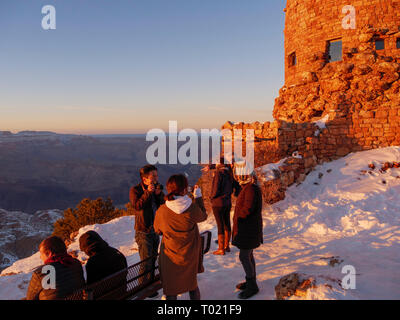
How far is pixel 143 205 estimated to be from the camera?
4004 mm

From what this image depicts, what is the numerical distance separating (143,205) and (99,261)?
108 cm

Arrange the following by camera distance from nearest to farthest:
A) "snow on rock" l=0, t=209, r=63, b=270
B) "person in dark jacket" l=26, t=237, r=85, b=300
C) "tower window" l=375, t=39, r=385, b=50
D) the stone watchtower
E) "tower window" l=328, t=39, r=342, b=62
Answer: "person in dark jacket" l=26, t=237, r=85, b=300, the stone watchtower, "tower window" l=375, t=39, r=385, b=50, "tower window" l=328, t=39, r=342, b=62, "snow on rock" l=0, t=209, r=63, b=270

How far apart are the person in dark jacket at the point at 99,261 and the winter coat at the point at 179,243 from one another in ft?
1.88

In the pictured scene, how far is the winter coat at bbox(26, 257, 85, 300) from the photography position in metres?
2.63

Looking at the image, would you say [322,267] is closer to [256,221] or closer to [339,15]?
[256,221]

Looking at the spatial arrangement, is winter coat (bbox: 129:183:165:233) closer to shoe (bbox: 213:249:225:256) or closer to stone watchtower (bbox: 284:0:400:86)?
shoe (bbox: 213:249:225:256)

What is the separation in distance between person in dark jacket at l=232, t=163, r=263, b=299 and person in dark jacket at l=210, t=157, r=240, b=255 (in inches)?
56.0

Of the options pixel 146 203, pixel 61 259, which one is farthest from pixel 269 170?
pixel 61 259

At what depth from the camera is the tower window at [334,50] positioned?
472 inches

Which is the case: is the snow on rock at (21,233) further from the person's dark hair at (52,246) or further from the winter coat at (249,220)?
the winter coat at (249,220)

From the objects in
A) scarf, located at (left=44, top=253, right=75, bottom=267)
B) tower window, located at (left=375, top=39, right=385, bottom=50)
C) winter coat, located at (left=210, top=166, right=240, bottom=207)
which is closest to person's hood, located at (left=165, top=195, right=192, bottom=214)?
scarf, located at (left=44, top=253, right=75, bottom=267)

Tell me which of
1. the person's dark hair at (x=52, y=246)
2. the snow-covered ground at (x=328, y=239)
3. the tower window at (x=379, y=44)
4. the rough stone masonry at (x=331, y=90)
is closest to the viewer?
the person's dark hair at (x=52, y=246)

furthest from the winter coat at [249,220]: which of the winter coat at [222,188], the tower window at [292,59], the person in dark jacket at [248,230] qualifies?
the tower window at [292,59]
